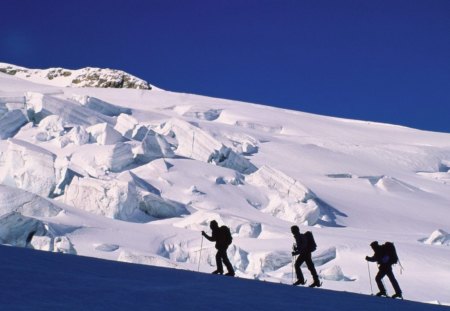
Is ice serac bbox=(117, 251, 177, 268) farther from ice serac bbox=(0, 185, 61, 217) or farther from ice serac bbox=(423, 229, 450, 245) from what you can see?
ice serac bbox=(423, 229, 450, 245)

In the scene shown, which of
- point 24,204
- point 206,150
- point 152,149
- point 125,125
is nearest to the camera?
point 24,204

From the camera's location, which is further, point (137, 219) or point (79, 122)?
point (79, 122)

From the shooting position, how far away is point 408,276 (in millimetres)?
16859

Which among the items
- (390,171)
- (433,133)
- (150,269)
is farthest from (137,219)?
(433,133)

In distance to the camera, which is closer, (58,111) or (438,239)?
(438,239)

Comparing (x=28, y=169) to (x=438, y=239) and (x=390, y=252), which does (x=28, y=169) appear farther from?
(x=390, y=252)

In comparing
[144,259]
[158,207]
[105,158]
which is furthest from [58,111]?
[144,259]

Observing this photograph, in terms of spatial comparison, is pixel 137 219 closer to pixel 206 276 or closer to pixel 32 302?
pixel 206 276

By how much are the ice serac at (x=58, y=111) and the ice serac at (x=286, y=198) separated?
1045cm

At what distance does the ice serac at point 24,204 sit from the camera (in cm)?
1905

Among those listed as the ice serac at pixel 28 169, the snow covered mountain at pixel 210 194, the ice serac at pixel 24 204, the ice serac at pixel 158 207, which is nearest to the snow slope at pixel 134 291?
the snow covered mountain at pixel 210 194

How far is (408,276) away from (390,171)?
21339 mm

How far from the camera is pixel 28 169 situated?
24.0 metres

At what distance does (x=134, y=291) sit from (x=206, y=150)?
24.5 meters
